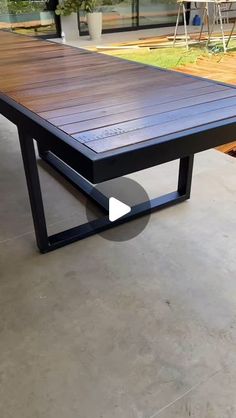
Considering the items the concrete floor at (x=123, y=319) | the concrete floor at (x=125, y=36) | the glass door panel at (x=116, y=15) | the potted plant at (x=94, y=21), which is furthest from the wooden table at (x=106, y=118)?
the glass door panel at (x=116, y=15)

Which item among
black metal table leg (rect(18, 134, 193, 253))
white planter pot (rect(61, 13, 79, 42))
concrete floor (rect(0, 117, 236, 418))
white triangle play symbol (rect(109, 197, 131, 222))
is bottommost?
concrete floor (rect(0, 117, 236, 418))

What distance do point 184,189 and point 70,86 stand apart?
0.84 meters

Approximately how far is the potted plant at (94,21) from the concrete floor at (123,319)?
5675 millimetres

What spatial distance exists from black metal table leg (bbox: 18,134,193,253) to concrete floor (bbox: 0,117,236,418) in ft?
0.16

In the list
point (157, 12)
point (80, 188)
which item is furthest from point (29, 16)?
point (80, 188)

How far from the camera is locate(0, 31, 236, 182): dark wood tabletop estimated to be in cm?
106

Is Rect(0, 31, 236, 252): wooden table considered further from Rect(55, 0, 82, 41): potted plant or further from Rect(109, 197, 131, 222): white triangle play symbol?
Rect(55, 0, 82, 41): potted plant

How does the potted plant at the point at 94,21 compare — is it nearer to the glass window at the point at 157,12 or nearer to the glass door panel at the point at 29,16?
the glass door panel at the point at 29,16

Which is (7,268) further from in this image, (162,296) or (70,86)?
(70,86)

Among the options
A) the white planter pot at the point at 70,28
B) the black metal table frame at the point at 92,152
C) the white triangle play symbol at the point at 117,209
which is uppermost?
the black metal table frame at the point at 92,152

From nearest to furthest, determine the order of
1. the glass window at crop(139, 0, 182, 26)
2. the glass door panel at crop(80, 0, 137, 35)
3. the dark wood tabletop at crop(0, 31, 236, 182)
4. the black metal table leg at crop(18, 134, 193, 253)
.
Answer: the dark wood tabletop at crop(0, 31, 236, 182), the black metal table leg at crop(18, 134, 193, 253), the glass door panel at crop(80, 0, 137, 35), the glass window at crop(139, 0, 182, 26)

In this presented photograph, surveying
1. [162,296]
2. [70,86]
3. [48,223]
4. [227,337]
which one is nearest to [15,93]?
[70,86]

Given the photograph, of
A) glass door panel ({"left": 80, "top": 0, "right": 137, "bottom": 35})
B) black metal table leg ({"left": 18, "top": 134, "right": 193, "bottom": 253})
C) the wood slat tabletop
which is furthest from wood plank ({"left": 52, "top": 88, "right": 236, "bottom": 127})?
glass door panel ({"left": 80, "top": 0, "right": 137, "bottom": 35})

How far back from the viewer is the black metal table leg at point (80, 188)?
4.98 ft
